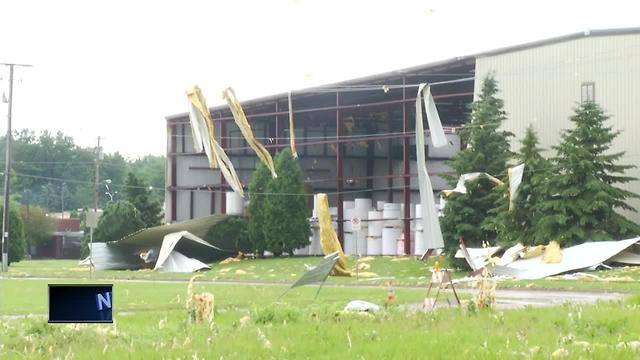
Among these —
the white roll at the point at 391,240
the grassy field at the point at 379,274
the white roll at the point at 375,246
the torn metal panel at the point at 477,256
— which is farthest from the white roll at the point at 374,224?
the torn metal panel at the point at 477,256

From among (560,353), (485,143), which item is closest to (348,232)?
(485,143)

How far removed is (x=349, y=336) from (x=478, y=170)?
3037 centimetres

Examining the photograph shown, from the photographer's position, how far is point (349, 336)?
11.0 metres

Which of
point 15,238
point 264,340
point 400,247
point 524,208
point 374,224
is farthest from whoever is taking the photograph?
point 15,238

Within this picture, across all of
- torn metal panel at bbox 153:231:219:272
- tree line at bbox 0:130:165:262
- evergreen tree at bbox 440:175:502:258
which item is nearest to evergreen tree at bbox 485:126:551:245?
evergreen tree at bbox 440:175:502:258

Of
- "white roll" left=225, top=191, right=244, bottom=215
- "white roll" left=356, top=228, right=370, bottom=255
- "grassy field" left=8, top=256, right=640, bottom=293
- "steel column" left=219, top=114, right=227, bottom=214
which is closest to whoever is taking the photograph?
"grassy field" left=8, top=256, right=640, bottom=293

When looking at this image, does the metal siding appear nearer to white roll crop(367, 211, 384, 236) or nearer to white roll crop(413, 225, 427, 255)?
white roll crop(413, 225, 427, 255)

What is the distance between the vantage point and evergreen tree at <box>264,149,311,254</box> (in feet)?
175

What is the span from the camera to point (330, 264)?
702 inches

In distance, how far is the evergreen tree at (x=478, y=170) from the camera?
40.2 metres

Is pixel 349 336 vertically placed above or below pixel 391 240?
above

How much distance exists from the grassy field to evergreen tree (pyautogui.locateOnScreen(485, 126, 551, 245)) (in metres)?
2.38

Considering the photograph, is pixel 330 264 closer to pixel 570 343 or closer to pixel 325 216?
pixel 570 343

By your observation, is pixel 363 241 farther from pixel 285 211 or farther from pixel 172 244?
pixel 172 244
